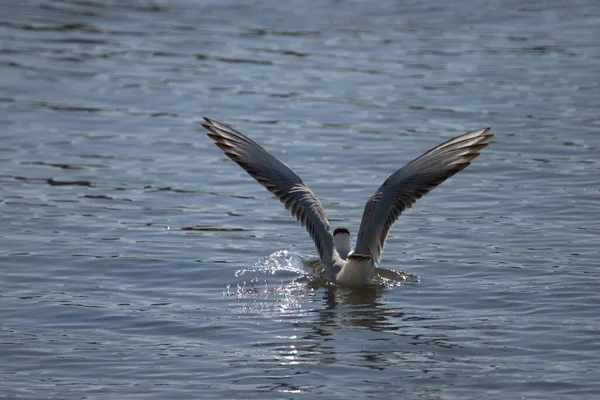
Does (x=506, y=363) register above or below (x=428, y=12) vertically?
below

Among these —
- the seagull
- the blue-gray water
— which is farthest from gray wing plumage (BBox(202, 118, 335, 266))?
the blue-gray water

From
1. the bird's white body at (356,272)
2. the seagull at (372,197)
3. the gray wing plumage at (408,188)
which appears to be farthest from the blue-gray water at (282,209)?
the gray wing plumage at (408,188)

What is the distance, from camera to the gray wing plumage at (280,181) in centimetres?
1013

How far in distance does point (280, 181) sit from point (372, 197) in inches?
36.2

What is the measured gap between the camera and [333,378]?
7438mm

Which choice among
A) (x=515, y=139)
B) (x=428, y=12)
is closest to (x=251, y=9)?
(x=428, y=12)

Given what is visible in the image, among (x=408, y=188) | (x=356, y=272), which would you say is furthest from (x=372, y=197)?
(x=356, y=272)

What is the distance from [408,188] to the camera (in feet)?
33.4

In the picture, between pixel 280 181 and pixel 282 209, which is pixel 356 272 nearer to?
pixel 280 181

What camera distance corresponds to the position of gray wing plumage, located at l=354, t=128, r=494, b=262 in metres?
10.1

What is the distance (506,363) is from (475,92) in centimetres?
1106

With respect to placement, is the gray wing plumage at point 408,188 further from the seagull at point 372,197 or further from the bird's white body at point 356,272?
the bird's white body at point 356,272

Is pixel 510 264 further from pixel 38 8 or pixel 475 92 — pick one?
pixel 38 8

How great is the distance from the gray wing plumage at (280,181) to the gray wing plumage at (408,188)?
0.38 m
